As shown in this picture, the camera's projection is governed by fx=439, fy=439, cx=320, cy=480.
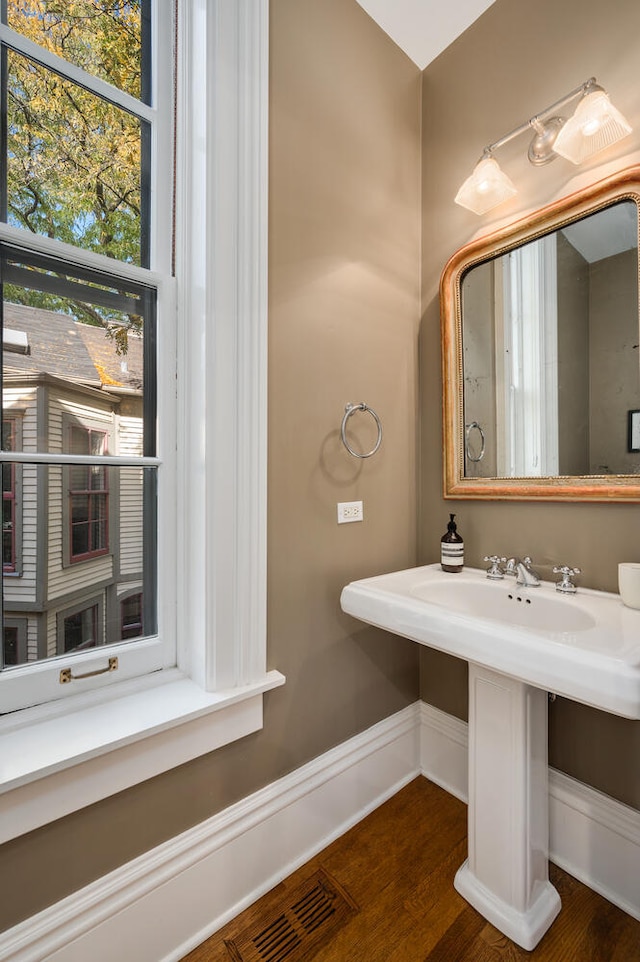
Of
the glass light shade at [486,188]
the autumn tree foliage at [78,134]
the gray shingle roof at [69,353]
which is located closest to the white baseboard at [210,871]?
the gray shingle roof at [69,353]

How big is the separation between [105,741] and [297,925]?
0.72 meters

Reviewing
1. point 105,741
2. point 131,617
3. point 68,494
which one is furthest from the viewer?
point 131,617

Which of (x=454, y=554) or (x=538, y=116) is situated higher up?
(x=538, y=116)

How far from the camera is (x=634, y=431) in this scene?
45.6 inches

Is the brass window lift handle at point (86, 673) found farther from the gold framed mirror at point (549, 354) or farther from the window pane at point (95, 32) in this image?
the window pane at point (95, 32)

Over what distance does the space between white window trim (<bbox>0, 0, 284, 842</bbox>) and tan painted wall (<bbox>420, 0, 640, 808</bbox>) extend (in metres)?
0.74

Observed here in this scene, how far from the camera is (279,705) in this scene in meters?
1.25

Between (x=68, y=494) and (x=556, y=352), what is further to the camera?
(x=556, y=352)

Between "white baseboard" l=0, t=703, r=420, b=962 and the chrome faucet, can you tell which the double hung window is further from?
the chrome faucet

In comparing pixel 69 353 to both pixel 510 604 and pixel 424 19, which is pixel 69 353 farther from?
pixel 424 19

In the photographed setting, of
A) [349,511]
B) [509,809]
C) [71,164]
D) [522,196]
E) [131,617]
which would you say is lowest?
[509,809]

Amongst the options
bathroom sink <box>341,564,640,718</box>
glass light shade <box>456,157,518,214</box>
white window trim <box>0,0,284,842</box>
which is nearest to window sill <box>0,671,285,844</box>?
white window trim <box>0,0,284,842</box>

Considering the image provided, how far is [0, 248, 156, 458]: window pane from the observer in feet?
3.10

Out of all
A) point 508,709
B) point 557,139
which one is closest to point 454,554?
point 508,709
